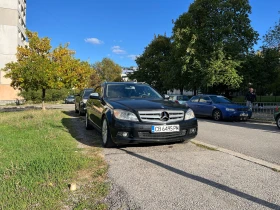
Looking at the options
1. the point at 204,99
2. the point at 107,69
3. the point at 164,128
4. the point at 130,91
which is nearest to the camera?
the point at 164,128

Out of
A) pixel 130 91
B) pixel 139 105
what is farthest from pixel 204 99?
pixel 139 105

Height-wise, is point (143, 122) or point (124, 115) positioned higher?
point (124, 115)

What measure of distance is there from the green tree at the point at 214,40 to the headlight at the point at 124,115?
18.5m

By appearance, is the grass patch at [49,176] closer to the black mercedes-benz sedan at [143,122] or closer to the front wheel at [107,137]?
the front wheel at [107,137]

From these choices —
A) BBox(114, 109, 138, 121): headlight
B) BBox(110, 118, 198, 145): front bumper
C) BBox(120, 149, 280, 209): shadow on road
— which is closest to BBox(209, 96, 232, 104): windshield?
BBox(110, 118, 198, 145): front bumper

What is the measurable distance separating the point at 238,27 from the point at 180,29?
18.4 feet

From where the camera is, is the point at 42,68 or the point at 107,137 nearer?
the point at 107,137

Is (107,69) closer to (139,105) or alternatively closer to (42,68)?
(42,68)

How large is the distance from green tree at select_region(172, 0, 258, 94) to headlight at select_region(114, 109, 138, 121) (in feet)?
60.7

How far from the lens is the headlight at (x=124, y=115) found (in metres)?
5.54

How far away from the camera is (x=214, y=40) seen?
993 inches

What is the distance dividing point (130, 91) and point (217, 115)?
8102 mm

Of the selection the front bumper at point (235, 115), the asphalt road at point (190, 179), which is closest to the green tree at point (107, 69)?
the front bumper at point (235, 115)

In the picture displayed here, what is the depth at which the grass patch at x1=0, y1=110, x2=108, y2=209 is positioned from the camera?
3.08m
